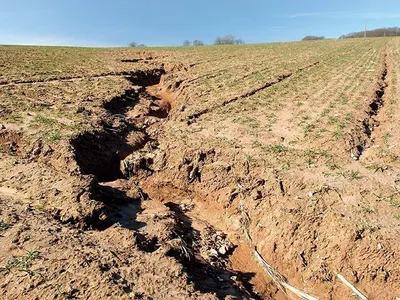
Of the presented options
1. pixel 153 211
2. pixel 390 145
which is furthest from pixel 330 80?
pixel 153 211

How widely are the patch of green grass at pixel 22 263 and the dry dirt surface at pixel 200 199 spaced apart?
0.02 meters

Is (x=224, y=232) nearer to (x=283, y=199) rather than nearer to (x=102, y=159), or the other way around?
(x=283, y=199)

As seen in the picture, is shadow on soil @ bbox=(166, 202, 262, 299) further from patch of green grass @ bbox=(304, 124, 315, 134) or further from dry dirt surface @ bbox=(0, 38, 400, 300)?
patch of green grass @ bbox=(304, 124, 315, 134)

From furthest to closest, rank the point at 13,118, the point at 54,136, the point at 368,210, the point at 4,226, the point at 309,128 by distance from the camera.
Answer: the point at 309,128
the point at 13,118
the point at 54,136
the point at 368,210
the point at 4,226

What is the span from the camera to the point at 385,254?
5.20m

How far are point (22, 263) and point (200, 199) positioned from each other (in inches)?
163

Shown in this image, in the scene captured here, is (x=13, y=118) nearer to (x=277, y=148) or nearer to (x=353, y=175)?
(x=277, y=148)

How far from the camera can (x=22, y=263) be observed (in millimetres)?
4293

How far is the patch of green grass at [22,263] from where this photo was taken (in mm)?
4176

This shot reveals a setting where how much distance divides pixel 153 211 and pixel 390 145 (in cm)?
608

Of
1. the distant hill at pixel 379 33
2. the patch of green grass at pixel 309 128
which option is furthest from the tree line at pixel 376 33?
the patch of green grass at pixel 309 128

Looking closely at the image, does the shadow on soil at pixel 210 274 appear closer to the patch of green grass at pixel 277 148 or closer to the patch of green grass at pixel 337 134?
the patch of green grass at pixel 277 148

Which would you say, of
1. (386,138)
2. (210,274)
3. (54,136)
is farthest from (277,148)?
(54,136)

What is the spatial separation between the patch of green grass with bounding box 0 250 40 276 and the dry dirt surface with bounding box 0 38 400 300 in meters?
0.02
